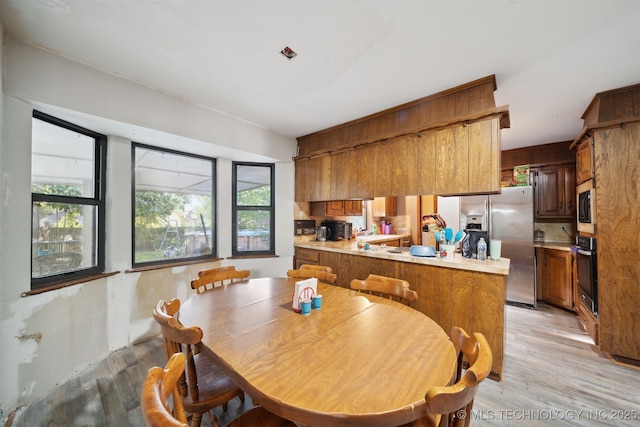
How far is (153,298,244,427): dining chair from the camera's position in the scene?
111 centimetres

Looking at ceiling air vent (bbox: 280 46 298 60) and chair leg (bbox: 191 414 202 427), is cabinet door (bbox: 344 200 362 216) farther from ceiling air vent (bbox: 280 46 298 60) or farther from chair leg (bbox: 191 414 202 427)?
chair leg (bbox: 191 414 202 427)

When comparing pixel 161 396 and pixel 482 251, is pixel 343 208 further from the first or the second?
pixel 161 396

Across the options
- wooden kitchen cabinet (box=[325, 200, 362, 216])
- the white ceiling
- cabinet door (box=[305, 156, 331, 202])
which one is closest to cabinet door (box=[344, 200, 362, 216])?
wooden kitchen cabinet (box=[325, 200, 362, 216])

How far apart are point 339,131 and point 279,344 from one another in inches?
111

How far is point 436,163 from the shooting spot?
2.46 m

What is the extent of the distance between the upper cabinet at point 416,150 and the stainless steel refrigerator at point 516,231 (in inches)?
76.9

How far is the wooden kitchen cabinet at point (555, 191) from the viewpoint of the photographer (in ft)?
12.1

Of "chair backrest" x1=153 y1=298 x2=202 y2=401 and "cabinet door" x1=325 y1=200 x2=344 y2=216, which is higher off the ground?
"cabinet door" x1=325 y1=200 x2=344 y2=216

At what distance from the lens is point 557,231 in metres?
4.02

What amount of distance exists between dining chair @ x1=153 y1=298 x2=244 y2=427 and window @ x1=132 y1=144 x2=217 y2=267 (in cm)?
175

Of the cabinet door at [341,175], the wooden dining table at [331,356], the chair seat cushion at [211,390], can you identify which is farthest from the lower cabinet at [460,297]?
the chair seat cushion at [211,390]

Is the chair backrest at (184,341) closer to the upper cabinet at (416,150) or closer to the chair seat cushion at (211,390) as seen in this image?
the chair seat cushion at (211,390)

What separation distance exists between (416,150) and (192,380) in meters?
2.62

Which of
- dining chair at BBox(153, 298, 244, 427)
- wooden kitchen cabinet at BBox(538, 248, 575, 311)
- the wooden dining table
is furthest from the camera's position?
wooden kitchen cabinet at BBox(538, 248, 575, 311)
